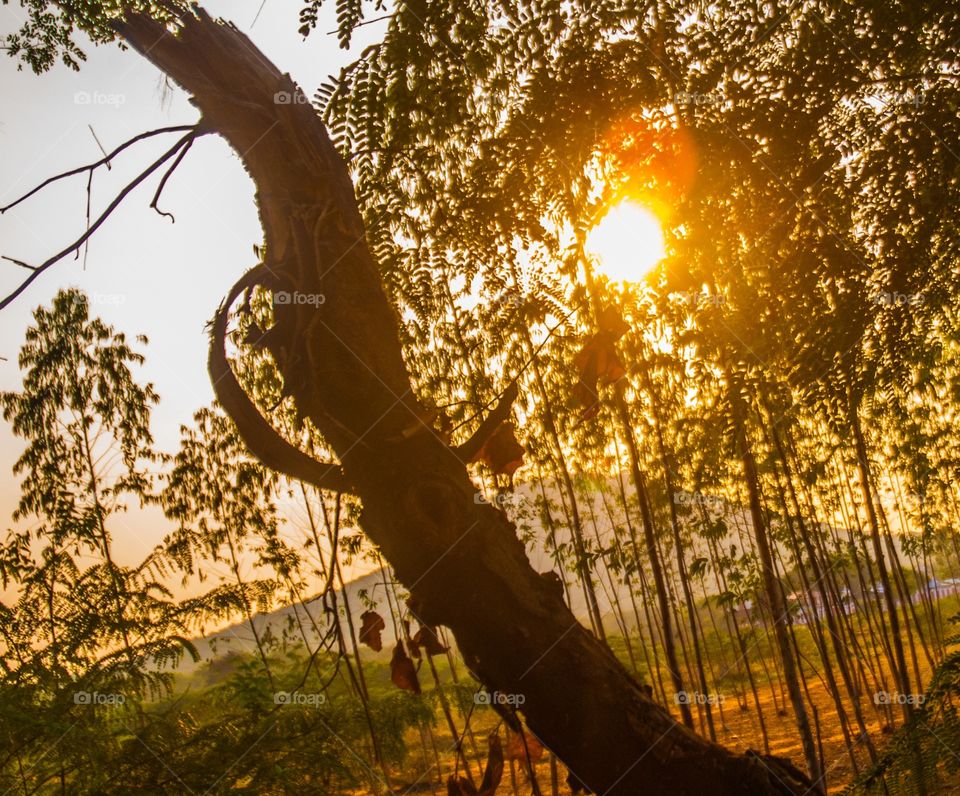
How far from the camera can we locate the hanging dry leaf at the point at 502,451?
1515 millimetres

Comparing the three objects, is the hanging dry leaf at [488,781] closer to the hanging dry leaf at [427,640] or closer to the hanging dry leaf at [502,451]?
the hanging dry leaf at [427,640]

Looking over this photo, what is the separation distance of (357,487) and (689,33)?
148 cm

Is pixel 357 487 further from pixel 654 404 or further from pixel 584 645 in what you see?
pixel 654 404

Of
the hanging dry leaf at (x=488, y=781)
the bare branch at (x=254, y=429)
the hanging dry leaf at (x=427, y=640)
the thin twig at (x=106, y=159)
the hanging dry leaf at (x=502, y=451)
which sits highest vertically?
the thin twig at (x=106, y=159)

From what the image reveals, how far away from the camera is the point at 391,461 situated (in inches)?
56.1

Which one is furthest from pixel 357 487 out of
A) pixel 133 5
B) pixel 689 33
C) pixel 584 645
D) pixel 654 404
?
pixel 654 404

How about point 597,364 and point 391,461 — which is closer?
point 391,461

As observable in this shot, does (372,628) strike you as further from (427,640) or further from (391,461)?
(391,461)

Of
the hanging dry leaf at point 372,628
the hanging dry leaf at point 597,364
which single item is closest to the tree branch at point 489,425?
the hanging dry leaf at point 597,364

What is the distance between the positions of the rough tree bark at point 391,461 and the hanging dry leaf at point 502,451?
3 centimetres

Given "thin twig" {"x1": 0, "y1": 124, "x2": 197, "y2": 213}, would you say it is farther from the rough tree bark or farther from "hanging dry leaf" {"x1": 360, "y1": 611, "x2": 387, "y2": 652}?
"hanging dry leaf" {"x1": 360, "y1": 611, "x2": 387, "y2": 652}

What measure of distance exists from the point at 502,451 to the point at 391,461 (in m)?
0.23

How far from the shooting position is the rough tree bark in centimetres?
136

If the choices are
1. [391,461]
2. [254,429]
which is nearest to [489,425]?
[391,461]
